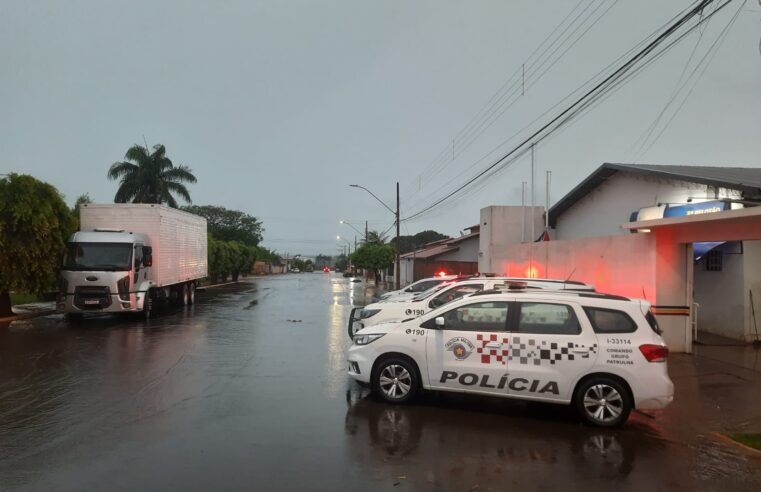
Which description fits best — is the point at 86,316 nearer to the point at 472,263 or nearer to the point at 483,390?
the point at 483,390

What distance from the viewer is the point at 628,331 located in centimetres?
693

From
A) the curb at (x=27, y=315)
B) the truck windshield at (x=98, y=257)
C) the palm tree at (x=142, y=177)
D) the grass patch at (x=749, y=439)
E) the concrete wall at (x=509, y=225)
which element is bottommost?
the grass patch at (x=749, y=439)

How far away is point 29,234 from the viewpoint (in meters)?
17.2

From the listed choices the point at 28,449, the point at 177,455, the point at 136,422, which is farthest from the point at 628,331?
the point at 28,449

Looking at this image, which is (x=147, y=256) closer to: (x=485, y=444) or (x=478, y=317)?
(x=478, y=317)

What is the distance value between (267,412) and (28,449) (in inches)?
105

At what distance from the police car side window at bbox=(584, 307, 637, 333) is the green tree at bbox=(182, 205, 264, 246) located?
76.0 metres

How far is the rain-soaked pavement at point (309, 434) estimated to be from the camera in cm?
513

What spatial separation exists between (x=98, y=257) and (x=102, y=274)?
28.4 inches

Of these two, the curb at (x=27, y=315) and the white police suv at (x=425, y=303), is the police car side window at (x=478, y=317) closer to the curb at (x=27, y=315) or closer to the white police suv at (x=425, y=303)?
the white police suv at (x=425, y=303)

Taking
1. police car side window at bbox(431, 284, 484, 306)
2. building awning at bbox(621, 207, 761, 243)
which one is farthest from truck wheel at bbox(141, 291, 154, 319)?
building awning at bbox(621, 207, 761, 243)

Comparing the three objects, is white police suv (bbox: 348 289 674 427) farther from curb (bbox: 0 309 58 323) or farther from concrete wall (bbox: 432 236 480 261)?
concrete wall (bbox: 432 236 480 261)

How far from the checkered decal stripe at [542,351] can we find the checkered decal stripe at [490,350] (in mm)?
84

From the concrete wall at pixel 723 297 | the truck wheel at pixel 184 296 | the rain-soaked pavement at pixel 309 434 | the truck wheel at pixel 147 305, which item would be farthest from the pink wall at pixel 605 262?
the truck wheel at pixel 184 296
